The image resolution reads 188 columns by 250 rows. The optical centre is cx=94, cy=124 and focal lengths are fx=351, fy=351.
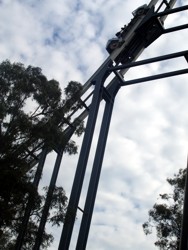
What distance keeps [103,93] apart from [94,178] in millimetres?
2907

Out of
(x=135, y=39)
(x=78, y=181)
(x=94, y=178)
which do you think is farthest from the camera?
(x=135, y=39)

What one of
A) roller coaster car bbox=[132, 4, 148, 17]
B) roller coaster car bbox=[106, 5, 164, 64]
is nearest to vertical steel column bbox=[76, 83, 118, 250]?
roller coaster car bbox=[106, 5, 164, 64]

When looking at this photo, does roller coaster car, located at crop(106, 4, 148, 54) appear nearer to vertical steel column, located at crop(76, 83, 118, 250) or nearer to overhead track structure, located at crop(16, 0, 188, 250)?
overhead track structure, located at crop(16, 0, 188, 250)

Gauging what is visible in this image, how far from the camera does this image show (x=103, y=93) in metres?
11.6

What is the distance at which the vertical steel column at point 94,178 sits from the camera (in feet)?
31.2

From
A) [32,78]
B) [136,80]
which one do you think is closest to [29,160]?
[32,78]

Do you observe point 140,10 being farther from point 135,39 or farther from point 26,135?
point 26,135

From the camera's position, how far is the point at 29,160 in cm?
1227

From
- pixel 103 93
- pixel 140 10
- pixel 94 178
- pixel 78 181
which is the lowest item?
pixel 78 181

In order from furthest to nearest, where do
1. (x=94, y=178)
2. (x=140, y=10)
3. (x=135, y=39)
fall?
(x=140, y=10) → (x=135, y=39) → (x=94, y=178)

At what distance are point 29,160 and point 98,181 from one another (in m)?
3.07

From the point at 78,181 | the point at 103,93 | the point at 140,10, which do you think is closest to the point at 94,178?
the point at 78,181

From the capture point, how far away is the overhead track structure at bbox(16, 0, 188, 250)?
969cm

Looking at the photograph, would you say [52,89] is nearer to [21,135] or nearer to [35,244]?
[21,135]
